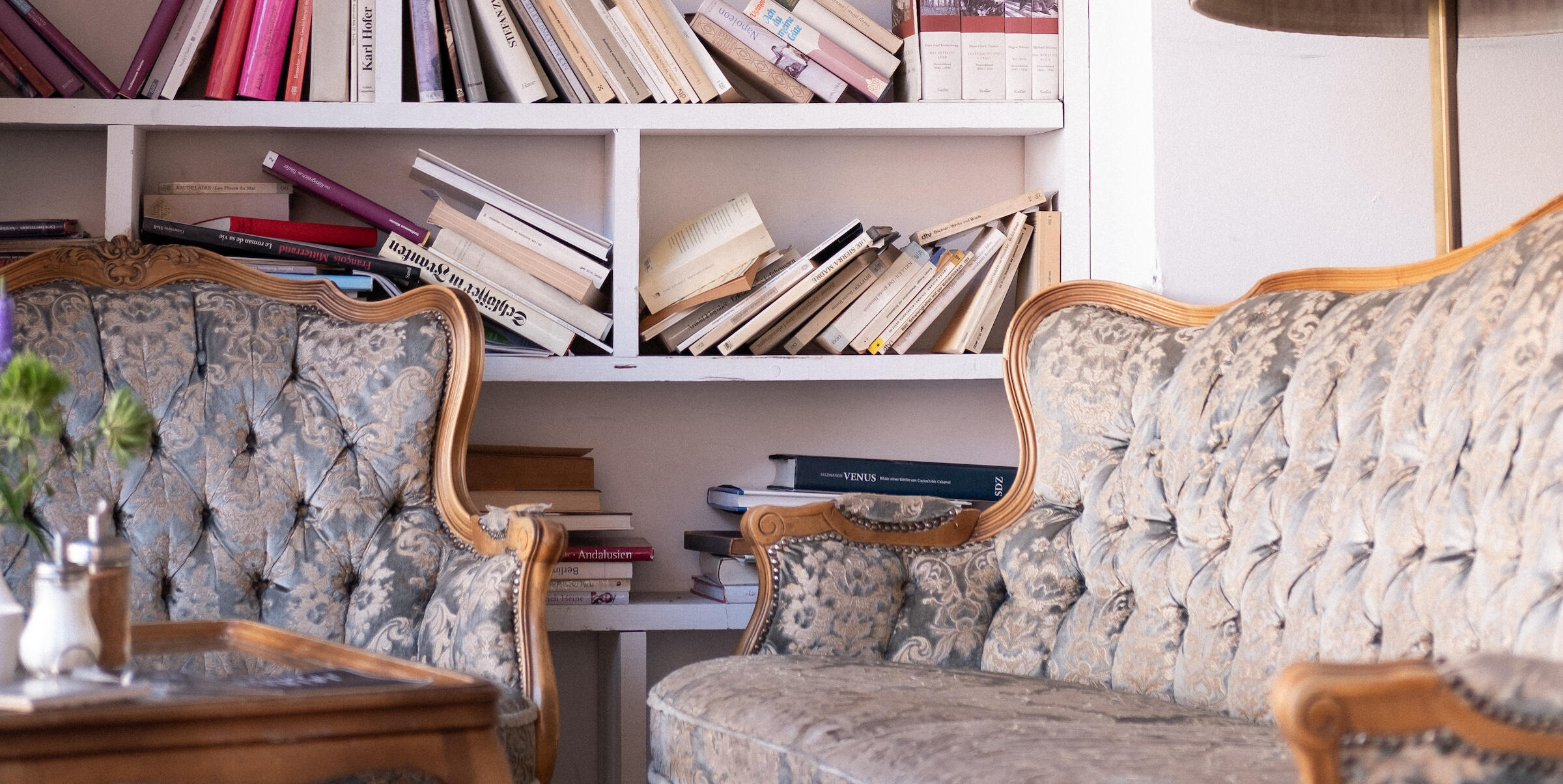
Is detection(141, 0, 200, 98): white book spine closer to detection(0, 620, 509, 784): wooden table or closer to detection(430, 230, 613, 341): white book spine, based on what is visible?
detection(430, 230, 613, 341): white book spine

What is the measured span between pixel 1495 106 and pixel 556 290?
1615 millimetres

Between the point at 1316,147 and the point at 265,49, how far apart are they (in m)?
1.77

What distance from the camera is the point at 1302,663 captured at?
→ 2.58 feet

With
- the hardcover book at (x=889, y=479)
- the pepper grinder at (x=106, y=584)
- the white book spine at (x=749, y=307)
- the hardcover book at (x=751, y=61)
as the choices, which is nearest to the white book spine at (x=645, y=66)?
the hardcover book at (x=751, y=61)

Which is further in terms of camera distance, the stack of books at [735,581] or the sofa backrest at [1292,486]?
the stack of books at [735,581]

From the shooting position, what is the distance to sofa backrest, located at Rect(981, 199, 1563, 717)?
1.19m

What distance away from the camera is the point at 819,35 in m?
2.48

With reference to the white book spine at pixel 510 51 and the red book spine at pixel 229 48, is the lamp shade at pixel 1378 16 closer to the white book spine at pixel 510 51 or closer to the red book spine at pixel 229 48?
the white book spine at pixel 510 51

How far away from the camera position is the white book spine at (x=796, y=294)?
2416mm

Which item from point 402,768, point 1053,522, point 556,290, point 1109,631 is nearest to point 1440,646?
point 1109,631

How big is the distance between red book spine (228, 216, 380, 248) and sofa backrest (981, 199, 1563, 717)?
1192 millimetres

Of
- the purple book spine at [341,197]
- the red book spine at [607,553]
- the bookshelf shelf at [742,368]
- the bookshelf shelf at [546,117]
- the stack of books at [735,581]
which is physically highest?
the bookshelf shelf at [546,117]

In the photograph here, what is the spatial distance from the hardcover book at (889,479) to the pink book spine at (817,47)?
671mm

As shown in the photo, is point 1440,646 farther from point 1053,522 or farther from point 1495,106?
point 1495,106
